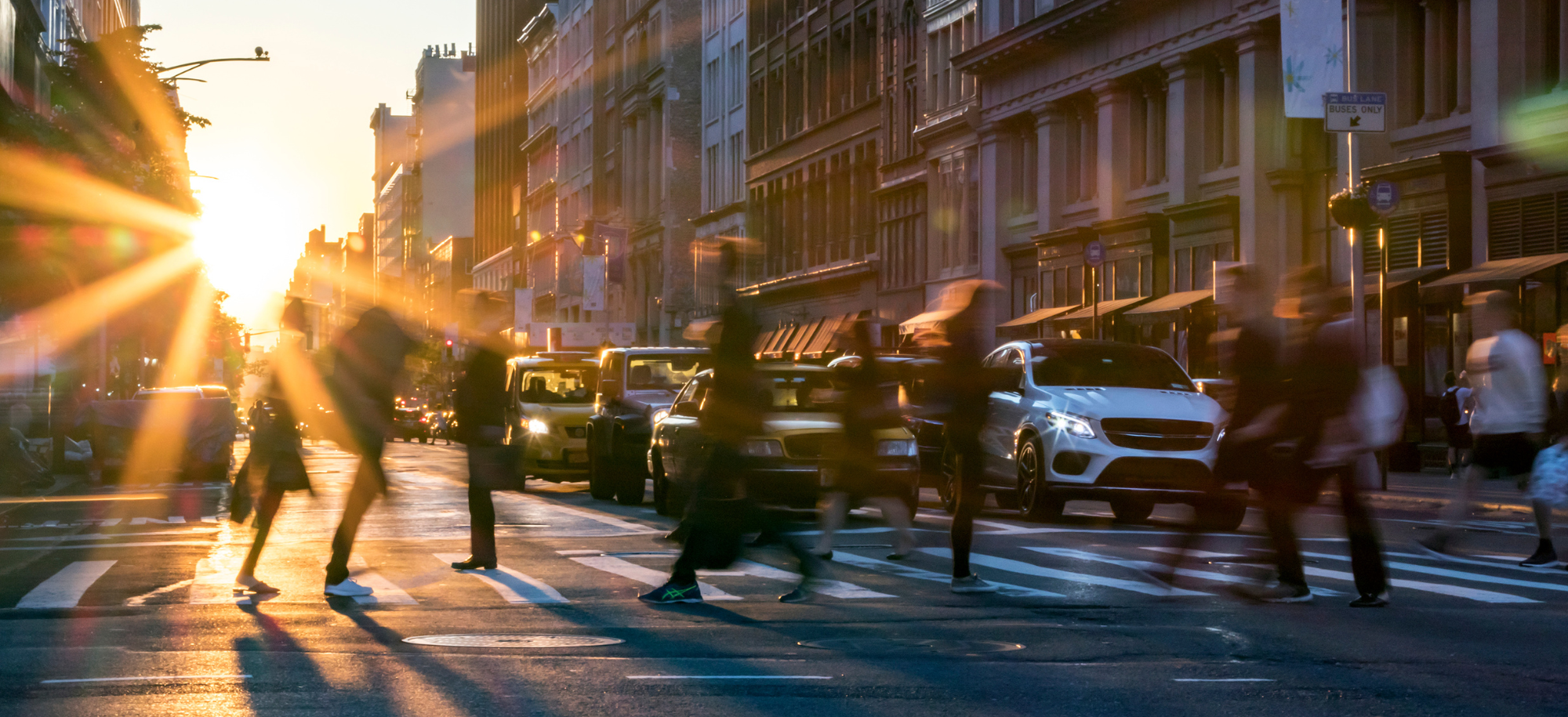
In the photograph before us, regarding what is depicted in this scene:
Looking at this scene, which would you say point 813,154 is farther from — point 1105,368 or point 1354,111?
point 1105,368

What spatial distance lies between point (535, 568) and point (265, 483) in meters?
2.09

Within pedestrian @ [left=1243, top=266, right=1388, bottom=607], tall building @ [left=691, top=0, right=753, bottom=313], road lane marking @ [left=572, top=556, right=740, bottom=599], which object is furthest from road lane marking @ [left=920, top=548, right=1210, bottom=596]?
tall building @ [left=691, top=0, right=753, bottom=313]

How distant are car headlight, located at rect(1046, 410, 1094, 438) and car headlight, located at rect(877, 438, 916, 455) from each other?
54.8 inches

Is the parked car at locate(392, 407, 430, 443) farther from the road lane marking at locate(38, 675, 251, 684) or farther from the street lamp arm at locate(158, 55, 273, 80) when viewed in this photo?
the road lane marking at locate(38, 675, 251, 684)

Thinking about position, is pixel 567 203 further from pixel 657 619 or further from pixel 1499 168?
pixel 657 619

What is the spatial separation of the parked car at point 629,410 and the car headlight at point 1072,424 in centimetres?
414

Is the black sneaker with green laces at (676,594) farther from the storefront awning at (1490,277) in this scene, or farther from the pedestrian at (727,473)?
the storefront awning at (1490,277)

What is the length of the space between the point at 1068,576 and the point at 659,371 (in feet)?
39.4

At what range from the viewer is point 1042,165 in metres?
43.9

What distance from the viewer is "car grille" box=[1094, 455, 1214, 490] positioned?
16.9 m

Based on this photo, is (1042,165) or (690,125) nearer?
(1042,165)

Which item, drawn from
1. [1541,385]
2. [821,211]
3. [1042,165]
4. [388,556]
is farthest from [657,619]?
[821,211]

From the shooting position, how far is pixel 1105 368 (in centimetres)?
1803

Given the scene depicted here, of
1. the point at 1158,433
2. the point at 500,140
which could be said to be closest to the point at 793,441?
the point at 1158,433
